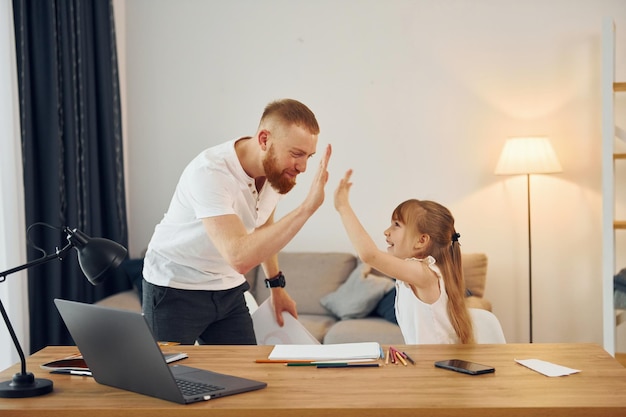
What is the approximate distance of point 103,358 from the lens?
171cm

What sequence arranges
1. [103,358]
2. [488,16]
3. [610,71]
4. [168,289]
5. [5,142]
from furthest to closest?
[488,16], [610,71], [5,142], [168,289], [103,358]

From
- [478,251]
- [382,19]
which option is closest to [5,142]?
[382,19]

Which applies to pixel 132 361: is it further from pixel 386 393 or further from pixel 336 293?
pixel 336 293

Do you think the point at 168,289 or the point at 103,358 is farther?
the point at 168,289

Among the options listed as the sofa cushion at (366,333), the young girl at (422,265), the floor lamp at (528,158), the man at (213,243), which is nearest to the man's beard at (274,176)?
the man at (213,243)

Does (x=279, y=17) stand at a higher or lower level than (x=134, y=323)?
higher

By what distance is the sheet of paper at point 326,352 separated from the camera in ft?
6.31

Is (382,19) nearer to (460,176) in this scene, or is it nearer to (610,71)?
(460,176)

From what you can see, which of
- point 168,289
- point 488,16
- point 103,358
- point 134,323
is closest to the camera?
point 134,323

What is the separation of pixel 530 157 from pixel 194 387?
3.09 m

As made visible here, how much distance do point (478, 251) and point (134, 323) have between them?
3.44m

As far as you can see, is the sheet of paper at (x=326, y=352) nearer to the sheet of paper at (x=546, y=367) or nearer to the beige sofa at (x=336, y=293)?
the sheet of paper at (x=546, y=367)

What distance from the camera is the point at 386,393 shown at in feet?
5.28

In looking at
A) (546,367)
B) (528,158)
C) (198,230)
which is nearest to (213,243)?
(198,230)
